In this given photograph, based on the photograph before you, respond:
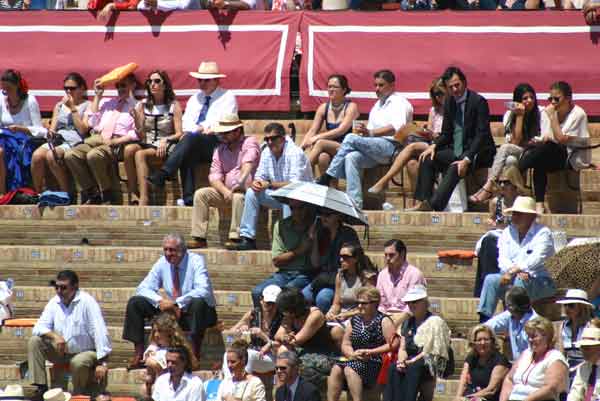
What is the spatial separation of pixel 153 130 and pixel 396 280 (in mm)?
4138

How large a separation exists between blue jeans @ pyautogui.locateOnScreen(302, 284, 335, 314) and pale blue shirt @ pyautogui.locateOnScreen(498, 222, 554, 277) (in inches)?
55.9

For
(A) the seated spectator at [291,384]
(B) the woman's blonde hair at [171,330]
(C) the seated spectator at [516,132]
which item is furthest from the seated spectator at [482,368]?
(C) the seated spectator at [516,132]

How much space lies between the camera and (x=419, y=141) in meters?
16.1

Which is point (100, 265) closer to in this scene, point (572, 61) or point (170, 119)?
point (170, 119)

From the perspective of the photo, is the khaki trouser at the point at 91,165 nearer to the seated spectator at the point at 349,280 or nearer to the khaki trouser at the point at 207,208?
the khaki trouser at the point at 207,208

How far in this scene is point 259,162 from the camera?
1585 cm

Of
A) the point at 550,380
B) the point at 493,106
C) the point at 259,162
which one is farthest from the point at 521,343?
the point at 493,106

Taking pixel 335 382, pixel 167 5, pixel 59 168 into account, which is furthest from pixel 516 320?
pixel 167 5

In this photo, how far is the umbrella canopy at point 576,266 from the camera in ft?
44.6

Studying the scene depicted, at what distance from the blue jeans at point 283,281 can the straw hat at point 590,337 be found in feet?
9.54

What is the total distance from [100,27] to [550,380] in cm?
814

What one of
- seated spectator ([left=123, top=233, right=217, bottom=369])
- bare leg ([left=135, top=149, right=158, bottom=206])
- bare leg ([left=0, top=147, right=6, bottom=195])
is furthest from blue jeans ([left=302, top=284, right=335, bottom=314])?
bare leg ([left=0, top=147, right=6, bottom=195])

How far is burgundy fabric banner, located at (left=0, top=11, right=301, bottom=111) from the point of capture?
17922mm

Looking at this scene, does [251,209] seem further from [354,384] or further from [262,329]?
[354,384]
